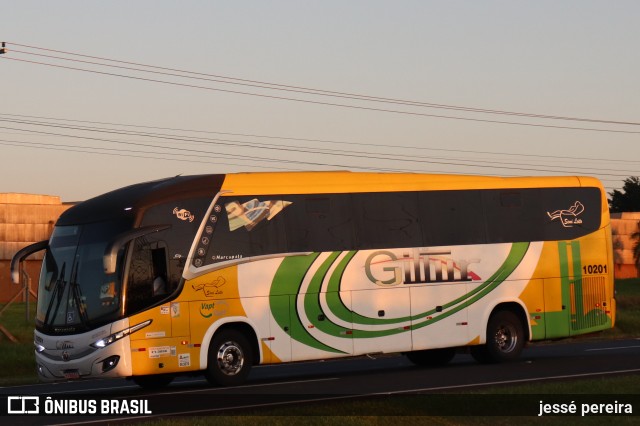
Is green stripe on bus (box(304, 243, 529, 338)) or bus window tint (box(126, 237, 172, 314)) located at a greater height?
bus window tint (box(126, 237, 172, 314))

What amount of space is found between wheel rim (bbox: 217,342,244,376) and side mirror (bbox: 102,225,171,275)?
2273mm

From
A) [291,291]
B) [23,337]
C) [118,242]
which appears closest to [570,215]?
[291,291]

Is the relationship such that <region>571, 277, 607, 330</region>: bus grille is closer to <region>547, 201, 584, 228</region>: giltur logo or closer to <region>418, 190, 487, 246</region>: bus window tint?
<region>547, 201, 584, 228</region>: giltur logo

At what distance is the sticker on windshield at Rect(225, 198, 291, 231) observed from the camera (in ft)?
71.6

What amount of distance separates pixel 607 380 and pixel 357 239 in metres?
5.97

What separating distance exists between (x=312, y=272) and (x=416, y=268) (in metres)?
2.36

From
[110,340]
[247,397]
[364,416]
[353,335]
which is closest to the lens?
[364,416]

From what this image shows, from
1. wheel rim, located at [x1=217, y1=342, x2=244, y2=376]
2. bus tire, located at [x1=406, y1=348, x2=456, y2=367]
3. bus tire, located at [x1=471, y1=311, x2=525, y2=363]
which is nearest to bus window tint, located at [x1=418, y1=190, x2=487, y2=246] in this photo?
bus tire, located at [x1=471, y1=311, x2=525, y2=363]

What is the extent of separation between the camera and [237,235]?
21812 millimetres

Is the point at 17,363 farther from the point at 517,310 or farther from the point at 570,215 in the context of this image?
the point at 570,215

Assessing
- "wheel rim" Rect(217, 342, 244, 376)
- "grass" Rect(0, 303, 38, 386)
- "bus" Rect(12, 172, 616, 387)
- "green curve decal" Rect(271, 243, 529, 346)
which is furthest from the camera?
"grass" Rect(0, 303, 38, 386)

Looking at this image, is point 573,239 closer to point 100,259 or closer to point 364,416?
point 100,259

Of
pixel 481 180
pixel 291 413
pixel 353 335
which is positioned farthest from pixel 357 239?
pixel 291 413

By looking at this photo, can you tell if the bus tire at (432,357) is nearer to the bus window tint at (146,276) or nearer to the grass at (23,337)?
the bus window tint at (146,276)
